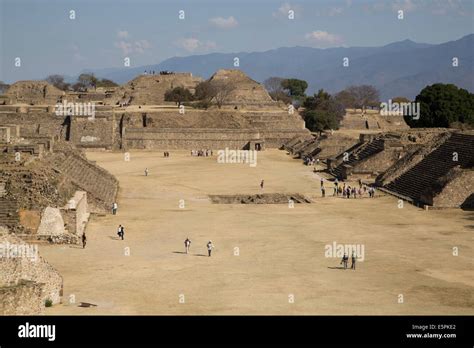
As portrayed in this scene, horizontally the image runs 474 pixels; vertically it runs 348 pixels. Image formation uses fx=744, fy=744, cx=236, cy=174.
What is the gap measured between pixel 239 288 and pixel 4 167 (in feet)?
44.5

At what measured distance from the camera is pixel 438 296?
65.8ft

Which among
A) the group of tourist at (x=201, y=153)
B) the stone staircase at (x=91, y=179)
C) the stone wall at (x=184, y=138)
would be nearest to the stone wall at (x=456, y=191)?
the stone staircase at (x=91, y=179)

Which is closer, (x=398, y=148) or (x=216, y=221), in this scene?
(x=216, y=221)

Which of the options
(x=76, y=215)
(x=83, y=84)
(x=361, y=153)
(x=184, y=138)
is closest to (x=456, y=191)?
(x=361, y=153)

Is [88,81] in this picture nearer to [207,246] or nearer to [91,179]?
[91,179]

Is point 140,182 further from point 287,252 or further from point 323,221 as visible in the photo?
point 287,252

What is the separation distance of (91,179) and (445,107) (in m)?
40.3

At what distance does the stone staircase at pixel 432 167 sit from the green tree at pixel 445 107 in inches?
984

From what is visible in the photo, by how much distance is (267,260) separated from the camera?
2475 centimetres

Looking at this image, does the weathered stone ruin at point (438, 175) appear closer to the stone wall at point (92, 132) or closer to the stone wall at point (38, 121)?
the stone wall at point (92, 132)

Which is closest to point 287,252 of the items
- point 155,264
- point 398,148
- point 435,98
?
point 155,264

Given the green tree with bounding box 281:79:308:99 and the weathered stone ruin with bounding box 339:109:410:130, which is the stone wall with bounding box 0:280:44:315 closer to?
→ the weathered stone ruin with bounding box 339:109:410:130

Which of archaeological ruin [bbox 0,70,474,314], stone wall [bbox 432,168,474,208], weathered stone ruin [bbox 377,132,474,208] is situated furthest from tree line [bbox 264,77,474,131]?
stone wall [bbox 432,168,474,208]

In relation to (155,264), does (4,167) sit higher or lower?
higher
